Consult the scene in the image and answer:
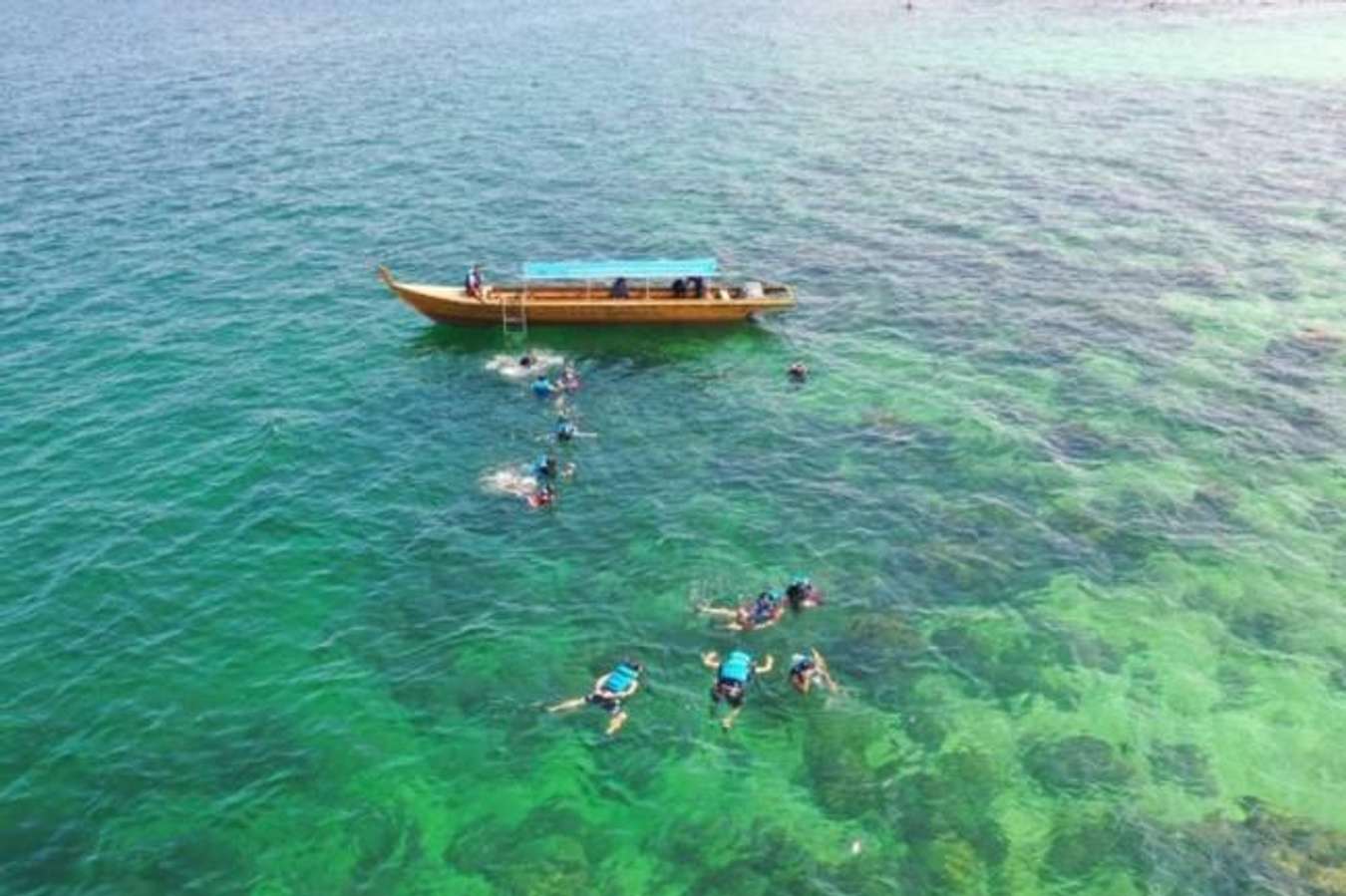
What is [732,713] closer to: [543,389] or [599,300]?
[543,389]

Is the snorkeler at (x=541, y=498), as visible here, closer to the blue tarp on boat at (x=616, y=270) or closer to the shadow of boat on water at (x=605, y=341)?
the shadow of boat on water at (x=605, y=341)

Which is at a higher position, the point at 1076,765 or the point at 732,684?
the point at 732,684

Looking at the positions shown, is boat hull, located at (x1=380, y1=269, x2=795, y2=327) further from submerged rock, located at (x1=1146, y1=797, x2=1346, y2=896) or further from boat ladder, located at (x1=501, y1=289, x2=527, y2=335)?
submerged rock, located at (x1=1146, y1=797, x2=1346, y2=896)

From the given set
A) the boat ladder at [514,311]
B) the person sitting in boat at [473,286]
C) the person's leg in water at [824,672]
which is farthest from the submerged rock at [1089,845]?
the person sitting in boat at [473,286]

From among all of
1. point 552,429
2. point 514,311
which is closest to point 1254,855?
point 552,429

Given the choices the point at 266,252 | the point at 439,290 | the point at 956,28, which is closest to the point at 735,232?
the point at 439,290

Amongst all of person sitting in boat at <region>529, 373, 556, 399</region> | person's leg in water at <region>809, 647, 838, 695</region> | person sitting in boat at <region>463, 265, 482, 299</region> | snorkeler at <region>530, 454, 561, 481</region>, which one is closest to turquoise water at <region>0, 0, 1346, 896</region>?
person's leg in water at <region>809, 647, 838, 695</region>
